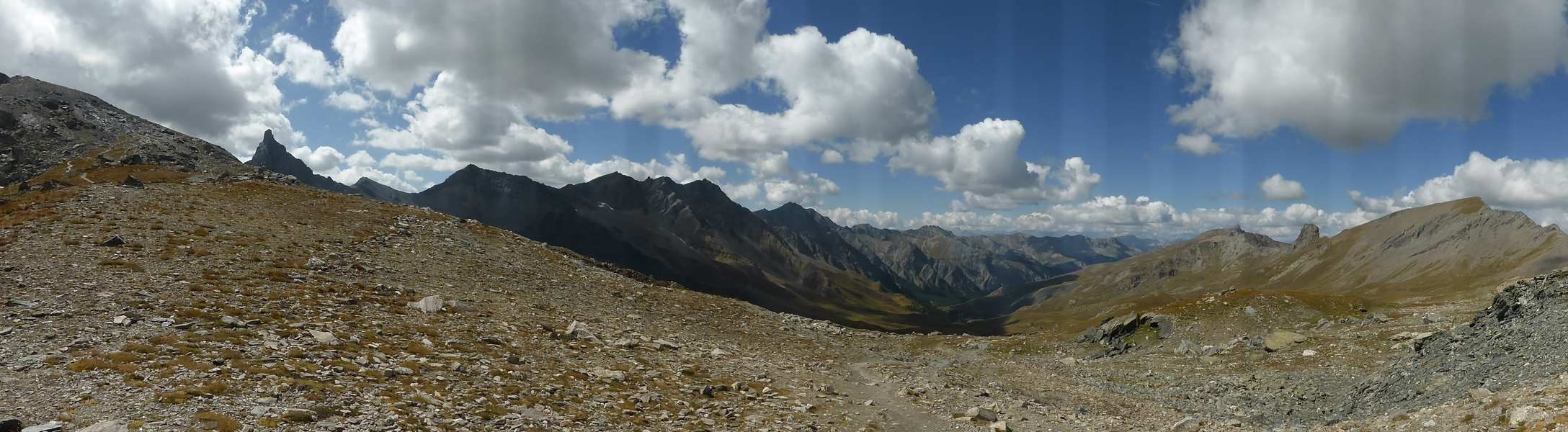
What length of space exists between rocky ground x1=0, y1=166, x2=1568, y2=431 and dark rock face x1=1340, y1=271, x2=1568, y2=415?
169 millimetres

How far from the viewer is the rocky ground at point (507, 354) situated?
1586cm

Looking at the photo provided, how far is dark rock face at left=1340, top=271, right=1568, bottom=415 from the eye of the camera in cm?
2238

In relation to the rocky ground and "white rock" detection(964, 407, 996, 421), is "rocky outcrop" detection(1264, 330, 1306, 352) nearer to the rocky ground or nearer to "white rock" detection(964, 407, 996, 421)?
the rocky ground

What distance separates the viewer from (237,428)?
1304cm

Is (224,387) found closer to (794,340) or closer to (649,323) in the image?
(649,323)

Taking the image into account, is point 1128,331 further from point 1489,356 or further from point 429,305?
point 429,305

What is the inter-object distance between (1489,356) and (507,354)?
40.5 m

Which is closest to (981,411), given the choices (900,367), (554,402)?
(900,367)

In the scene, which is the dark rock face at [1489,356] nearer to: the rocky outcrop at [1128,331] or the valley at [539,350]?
the valley at [539,350]

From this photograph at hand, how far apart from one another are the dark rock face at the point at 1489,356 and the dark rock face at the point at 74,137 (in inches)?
4768

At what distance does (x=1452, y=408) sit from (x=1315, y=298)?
45.0 m

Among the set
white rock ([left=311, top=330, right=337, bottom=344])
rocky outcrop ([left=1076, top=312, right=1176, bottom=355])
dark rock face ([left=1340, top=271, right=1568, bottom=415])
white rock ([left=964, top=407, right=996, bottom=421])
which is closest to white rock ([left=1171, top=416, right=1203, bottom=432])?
dark rock face ([left=1340, top=271, right=1568, bottom=415])

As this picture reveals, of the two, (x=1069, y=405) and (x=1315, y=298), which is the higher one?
(x=1315, y=298)

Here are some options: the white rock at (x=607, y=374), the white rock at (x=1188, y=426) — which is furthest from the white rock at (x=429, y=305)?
the white rock at (x=1188, y=426)
